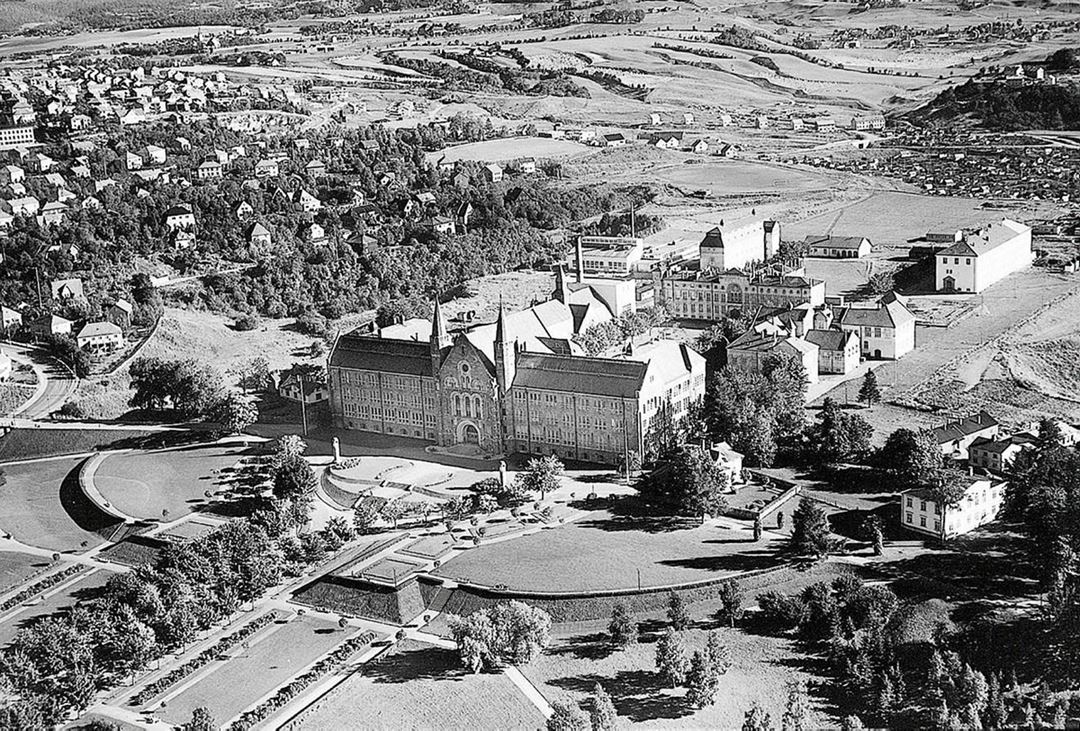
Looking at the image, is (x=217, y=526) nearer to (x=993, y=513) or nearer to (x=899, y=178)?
(x=993, y=513)

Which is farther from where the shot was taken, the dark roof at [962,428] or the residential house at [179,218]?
the residential house at [179,218]

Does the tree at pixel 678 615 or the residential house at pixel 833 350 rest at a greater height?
the residential house at pixel 833 350

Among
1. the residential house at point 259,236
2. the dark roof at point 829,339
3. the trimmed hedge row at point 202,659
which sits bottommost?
the trimmed hedge row at point 202,659

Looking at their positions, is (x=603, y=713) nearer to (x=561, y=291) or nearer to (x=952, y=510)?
(x=952, y=510)

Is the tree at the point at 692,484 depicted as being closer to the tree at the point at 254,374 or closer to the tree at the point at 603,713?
the tree at the point at 603,713

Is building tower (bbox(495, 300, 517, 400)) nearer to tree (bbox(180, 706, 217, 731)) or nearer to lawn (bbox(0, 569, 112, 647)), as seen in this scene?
lawn (bbox(0, 569, 112, 647))

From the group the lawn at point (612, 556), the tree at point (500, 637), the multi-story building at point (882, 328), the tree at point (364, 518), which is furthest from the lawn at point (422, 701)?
the multi-story building at point (882, 328)
